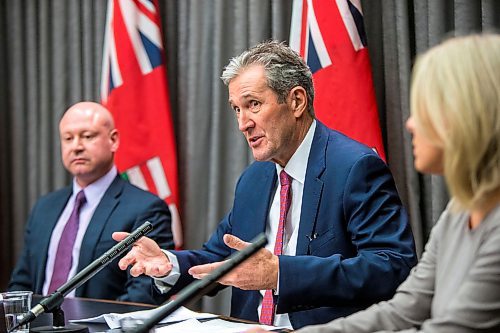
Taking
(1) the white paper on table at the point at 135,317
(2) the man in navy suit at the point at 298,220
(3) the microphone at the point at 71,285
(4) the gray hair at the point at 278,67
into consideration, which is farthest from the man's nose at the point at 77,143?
(3) the microphone at the point at 71,285

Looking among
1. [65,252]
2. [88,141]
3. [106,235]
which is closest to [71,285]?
[106,235]

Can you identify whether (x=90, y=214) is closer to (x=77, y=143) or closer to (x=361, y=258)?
(x=77, y=143)

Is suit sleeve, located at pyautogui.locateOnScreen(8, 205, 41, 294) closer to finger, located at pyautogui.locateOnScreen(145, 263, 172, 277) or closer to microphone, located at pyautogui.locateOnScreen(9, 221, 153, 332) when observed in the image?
finger, located at pyautogui.locateOnScreen(145, 263, 172, 277)

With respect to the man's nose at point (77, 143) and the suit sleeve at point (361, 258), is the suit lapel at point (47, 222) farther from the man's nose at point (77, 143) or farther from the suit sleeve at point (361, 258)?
the suit sleeve at point (361, 258)

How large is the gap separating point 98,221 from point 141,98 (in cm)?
80

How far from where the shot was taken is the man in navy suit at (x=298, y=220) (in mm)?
2250

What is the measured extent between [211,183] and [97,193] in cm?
63

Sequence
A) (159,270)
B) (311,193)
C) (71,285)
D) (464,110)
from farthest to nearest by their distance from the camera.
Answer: (311,193)
(159,270)
(71,285)
(464,110)

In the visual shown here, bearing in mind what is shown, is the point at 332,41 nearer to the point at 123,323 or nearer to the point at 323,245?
the point at 323,245

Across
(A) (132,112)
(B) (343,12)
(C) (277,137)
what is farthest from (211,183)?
(C) (277,137)

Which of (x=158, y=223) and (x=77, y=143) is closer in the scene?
(x=158, y=223)

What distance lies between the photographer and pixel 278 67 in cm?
265

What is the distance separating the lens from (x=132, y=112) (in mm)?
4055

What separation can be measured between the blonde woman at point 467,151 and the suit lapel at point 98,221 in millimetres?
2345
